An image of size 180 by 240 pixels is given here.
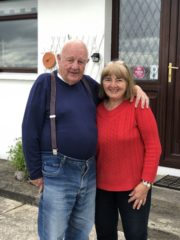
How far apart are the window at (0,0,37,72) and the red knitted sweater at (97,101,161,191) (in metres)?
3.63

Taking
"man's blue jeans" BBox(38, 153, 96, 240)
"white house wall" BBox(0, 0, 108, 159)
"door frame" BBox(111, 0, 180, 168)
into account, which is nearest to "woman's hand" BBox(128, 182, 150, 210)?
"man's blue jeans" BBox(38, 153, 96, 240)

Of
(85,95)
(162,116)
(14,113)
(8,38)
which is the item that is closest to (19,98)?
(14,113)

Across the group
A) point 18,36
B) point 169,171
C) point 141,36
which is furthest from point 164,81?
point 18,36

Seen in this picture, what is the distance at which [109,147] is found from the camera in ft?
8.30

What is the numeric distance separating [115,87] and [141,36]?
2.67 m

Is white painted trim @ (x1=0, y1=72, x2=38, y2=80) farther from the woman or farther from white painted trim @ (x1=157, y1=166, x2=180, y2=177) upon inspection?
the woman

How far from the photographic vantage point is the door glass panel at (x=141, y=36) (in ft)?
16.1

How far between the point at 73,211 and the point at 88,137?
1.86 ft

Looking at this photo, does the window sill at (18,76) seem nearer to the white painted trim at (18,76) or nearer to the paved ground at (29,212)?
the white painted trim at (18,76)

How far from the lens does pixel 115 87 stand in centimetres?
254

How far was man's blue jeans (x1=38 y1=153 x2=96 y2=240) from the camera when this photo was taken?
2520 millimetres

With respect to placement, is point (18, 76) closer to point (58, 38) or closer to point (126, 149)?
point (58, 38)

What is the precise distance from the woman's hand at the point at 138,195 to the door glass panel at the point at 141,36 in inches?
105

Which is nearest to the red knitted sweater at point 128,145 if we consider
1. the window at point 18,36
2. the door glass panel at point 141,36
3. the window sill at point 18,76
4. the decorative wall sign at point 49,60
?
the door glass panel at point 141,36
